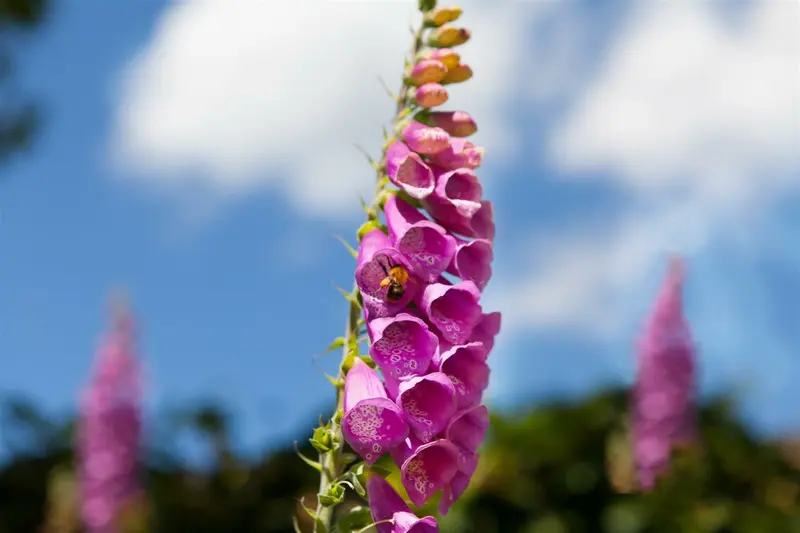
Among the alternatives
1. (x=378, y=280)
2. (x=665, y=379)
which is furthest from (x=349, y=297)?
(x=665, y=379)

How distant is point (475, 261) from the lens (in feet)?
5.81

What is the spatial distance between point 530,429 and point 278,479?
5.28 ft

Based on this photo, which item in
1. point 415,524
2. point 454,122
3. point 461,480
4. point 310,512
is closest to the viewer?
point 310,512

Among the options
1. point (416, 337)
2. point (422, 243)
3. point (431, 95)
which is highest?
point (431, 95)

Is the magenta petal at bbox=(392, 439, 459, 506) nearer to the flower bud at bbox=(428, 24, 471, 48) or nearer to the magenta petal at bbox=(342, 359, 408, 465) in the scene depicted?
the magenta petal at bbox=(342, 359, 408, 465)

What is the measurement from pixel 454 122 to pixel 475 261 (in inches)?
11.4

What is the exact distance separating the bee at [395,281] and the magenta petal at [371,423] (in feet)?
0.49

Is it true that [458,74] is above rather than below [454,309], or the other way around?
above

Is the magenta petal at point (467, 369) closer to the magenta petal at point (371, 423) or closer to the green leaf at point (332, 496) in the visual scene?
the magenta petal at point (371, 423)

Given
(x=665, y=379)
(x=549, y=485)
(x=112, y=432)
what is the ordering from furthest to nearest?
(x=112, y=432), (x=665, y=379), (x=549, y=485)

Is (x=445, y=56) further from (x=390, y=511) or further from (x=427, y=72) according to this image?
(x=390, y=511)

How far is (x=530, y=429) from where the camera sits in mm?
6121

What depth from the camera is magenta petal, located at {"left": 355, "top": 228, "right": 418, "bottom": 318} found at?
5.48 ft

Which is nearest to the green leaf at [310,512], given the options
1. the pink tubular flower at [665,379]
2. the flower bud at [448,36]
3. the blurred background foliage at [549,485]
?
the flower bud at [448,36]
